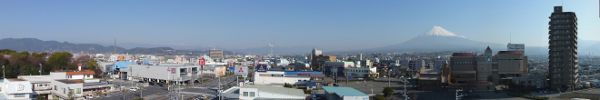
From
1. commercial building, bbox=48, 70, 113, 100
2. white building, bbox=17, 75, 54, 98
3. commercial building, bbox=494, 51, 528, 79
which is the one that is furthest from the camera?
commercial building, bbox=494, 51, 528, 79

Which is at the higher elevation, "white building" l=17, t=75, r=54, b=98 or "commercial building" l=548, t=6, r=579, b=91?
"commercial building" l=548, t=6, r=579, b=91

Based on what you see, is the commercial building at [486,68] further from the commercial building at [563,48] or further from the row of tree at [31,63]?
the row of tree at [31,63]

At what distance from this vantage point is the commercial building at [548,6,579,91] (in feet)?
65.5

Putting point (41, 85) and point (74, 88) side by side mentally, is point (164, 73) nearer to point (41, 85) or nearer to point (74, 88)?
point (41, 85)

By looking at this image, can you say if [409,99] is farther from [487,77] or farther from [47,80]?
[47,80]

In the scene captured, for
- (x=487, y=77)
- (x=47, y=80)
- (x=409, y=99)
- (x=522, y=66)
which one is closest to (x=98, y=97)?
(x=47, y=80)

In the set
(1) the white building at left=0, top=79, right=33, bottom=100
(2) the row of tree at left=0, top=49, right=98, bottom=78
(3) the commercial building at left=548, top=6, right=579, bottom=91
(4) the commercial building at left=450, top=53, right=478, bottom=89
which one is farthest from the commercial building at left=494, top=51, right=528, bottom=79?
(2) the row of tree at left=0, top=49, right=98, bottom=78

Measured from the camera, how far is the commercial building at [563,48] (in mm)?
19953

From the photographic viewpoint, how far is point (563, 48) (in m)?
20.1

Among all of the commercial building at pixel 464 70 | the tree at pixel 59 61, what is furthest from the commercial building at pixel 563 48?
the tree at pixel 59 61

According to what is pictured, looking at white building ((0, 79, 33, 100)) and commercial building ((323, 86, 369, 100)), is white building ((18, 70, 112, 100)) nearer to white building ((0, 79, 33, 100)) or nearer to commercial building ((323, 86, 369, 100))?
white building ((0, 79, 33, 100))

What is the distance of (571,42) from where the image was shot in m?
20.0

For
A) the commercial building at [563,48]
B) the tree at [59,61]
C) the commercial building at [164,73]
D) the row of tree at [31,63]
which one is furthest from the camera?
the tree at [59,61]

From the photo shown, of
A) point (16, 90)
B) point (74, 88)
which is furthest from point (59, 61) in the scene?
point (16, 90)
